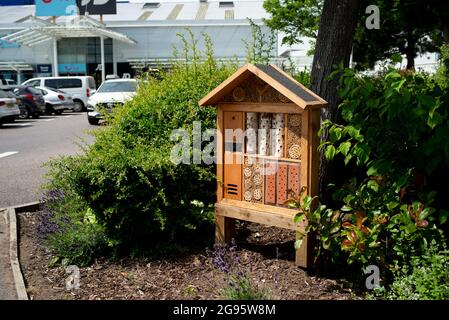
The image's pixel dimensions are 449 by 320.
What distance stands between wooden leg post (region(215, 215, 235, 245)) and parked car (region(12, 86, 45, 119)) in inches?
879

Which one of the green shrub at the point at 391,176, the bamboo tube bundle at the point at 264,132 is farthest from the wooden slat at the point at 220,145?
the green shrub at the point at 391,176

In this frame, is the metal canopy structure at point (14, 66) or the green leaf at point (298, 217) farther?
the metal canopy structure at point (14, 66)

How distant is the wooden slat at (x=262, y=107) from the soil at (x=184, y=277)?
1.20 metres

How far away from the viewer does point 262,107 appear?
450 cm

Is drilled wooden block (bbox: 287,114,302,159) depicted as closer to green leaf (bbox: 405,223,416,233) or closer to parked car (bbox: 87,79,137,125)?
green leaf (bbox: 405,223,416,233)

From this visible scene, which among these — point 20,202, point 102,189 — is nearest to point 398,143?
point 102,189

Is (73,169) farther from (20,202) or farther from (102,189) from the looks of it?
(20,202)

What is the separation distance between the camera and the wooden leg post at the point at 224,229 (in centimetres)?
482

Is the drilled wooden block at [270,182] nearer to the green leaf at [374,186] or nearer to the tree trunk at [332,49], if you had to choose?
the green leaf at [374,186]

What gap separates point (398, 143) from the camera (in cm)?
382

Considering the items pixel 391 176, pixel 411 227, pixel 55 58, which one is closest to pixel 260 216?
pixel 391 176

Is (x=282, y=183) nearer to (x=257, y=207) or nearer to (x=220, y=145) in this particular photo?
(x=257, y=207)

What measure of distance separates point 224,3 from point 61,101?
81.4 feet

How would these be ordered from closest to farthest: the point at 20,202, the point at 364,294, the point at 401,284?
the point at 401,284
the point at 364,294
the point at 20,202
